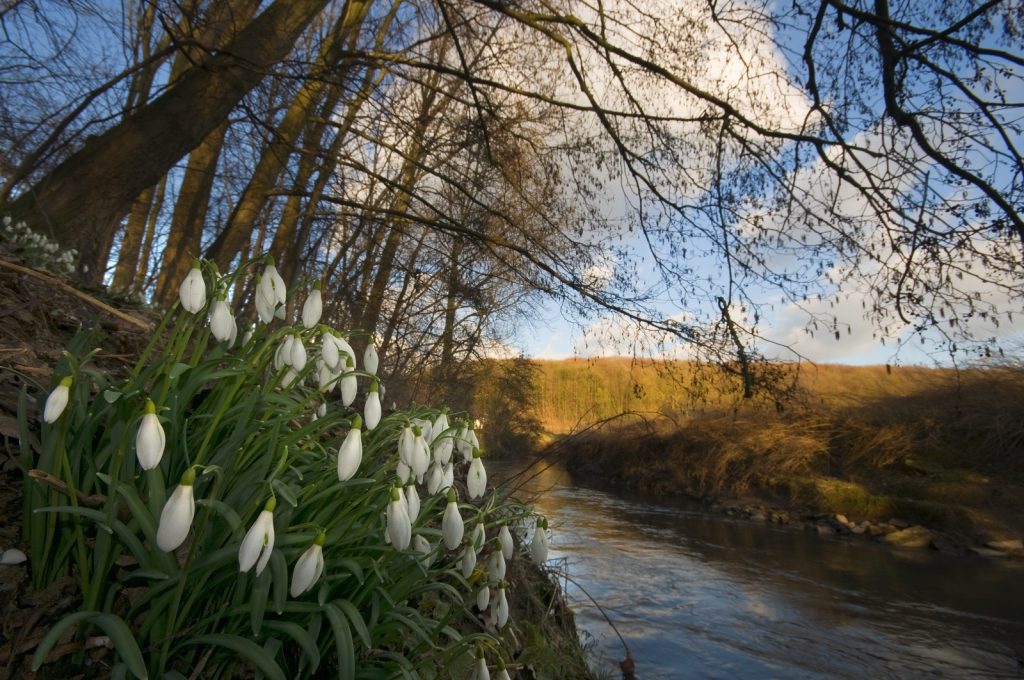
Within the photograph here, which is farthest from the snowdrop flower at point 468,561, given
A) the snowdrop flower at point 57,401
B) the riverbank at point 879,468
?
the riverbank at point 879,468

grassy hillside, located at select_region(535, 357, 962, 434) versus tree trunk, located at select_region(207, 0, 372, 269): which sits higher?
tree trunk, located at select_region(207, 0, 372, 269)

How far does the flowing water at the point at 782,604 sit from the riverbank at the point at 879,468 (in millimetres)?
1165

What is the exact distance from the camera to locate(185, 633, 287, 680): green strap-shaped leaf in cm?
162

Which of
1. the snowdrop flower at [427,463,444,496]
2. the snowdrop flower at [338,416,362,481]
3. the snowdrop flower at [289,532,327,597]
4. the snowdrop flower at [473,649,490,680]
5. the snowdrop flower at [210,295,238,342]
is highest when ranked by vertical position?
the snowdrop flower at [210,295,238,342]

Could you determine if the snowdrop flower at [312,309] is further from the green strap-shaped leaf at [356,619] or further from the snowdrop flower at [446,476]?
the green strap-shaped leaf at [356,619]

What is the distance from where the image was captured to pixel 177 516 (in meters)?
1.40

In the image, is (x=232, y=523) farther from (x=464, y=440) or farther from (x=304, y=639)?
(x=464, y=440)

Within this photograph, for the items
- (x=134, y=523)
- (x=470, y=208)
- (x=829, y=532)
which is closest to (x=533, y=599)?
(x=134, y=523)

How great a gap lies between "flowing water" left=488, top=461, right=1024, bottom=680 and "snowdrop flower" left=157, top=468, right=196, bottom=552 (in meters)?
3.11

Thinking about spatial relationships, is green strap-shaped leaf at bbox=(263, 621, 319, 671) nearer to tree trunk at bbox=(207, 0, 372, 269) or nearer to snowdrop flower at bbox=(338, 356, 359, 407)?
snowdrop flower at bbox=(338, 356, 359, 407)

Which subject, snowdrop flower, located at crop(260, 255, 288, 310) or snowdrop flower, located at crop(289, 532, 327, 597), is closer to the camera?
snowdrop flower, located at crop(289, 532, 327, 597)

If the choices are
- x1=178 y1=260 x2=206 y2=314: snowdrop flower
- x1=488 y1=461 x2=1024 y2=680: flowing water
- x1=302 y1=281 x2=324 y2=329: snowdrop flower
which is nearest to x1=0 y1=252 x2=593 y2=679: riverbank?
x1=178 y1=260 x2=206 y2=314: snowdrop flower

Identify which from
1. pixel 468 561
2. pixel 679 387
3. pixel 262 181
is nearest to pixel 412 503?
pixel 468 561

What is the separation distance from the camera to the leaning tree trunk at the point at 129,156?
566cm
